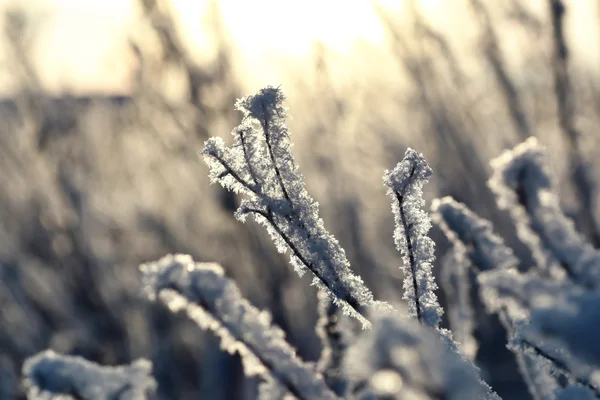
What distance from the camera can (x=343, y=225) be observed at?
11438 mm

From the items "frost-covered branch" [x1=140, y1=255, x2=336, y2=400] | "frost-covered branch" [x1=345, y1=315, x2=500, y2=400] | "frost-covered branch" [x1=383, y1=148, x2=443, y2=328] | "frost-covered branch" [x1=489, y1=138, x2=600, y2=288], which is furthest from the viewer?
"frost-covered branch" [x1=489, y1=138, x2=600, y2=288]

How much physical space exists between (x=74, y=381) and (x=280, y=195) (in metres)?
0.59

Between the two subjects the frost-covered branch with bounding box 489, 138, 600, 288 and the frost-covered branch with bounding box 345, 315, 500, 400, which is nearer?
the frost-covered branch with bounding box 345, 315, 500, 400

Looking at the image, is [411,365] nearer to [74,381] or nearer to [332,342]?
[74,381]

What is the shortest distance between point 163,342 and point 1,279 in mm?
2962

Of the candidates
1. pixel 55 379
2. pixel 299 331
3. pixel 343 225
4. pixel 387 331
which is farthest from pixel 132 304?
pixel 387 331

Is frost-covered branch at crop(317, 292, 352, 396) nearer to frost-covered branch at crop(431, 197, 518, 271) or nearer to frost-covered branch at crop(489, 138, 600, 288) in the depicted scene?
frost-covered branch at crop(431, 197, 518, 271)

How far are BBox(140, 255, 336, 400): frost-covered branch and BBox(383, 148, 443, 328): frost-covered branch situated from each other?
26 cm

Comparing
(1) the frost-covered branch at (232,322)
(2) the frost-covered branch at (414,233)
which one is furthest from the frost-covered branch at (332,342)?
(2) the frost-covered branch at (414,233)

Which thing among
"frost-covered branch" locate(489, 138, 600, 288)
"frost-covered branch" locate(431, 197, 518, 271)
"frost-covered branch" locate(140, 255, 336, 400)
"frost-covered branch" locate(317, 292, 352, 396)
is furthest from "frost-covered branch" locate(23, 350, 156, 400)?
"frost-covered branch" locate(489, 138, 600, 288)

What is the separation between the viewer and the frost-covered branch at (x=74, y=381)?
120cm

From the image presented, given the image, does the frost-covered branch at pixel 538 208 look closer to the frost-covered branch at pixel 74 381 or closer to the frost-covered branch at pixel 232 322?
the frost-covered branch at pixel 232 322

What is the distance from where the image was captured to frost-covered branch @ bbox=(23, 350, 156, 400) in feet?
3.93

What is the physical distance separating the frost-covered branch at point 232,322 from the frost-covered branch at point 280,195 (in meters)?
0.17
